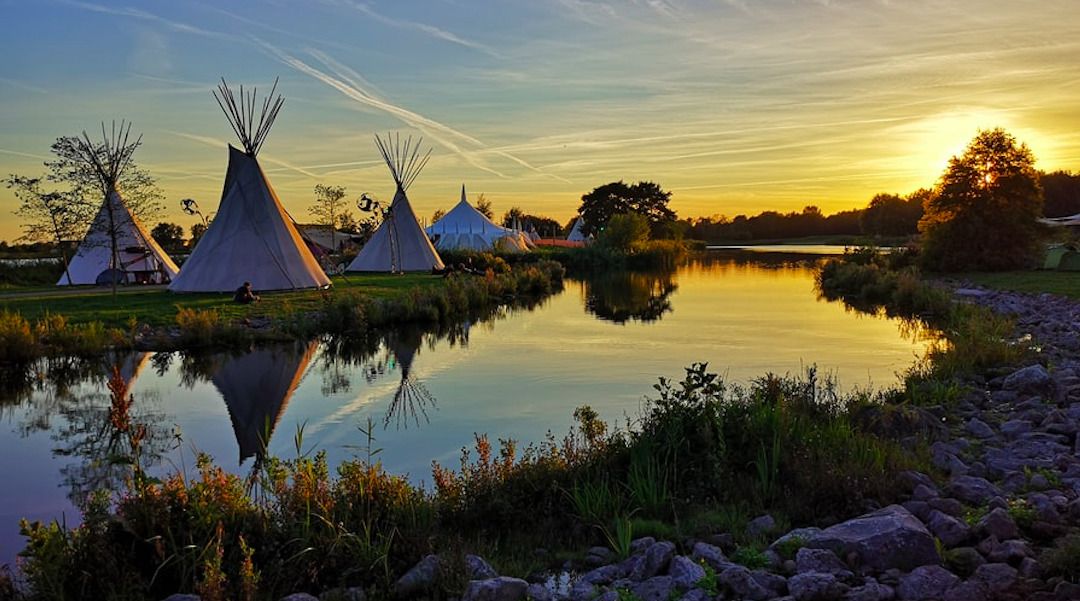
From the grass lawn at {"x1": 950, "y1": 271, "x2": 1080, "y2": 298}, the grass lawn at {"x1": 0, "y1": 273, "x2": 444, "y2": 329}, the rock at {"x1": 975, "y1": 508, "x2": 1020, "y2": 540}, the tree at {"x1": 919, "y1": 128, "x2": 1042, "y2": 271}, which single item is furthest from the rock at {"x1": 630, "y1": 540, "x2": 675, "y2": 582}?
the tree at {"x1": 919, "y1": 128, "x2": 1042, "y2": 271}

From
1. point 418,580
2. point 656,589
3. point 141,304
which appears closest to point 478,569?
point 418,580

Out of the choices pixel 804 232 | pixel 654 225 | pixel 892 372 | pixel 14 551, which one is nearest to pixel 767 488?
pixel 14 551

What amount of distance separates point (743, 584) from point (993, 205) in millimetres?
28164

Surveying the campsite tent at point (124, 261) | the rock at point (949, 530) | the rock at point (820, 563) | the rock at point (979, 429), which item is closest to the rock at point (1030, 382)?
the rock at point (979, 429)

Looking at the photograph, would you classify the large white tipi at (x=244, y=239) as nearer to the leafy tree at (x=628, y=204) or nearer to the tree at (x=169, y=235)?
the tree at (x=169, y=235)

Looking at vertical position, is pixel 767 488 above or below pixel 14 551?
above

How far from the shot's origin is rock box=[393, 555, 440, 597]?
3828mm

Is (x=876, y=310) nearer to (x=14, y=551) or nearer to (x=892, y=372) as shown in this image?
(x=892, y=372)

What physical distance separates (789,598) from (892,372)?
8968mm

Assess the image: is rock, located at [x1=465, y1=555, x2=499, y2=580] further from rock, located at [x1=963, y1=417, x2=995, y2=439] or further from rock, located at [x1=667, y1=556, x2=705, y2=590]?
rock, located at [x1=963, y1=417, x2=995, y2=439]

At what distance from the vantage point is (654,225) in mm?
77250

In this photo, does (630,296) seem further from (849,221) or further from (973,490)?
(849,221)

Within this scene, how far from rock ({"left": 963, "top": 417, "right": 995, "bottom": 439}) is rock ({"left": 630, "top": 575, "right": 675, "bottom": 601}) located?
426cm

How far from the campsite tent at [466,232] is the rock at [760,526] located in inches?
1594
